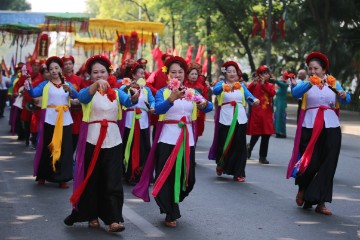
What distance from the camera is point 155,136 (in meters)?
8.34

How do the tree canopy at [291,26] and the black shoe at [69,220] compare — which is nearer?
the black shoe at [69,220]

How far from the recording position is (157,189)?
792 cm

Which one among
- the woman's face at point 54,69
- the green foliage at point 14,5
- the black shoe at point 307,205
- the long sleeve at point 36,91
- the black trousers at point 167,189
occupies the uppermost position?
the green foliage at point 14,5

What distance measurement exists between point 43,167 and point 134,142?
51.2 inches

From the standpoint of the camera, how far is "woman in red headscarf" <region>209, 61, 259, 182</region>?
1163 cm

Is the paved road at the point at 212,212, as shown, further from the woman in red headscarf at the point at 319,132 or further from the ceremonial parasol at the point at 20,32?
the ceremonial parasol at the point at 20,32

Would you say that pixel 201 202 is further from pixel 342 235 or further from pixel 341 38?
pixel 341 38

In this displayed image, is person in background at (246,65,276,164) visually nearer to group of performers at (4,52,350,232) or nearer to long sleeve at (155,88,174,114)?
group of performers at (4,52,350,232)

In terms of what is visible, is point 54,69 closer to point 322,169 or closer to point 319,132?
point 319,132

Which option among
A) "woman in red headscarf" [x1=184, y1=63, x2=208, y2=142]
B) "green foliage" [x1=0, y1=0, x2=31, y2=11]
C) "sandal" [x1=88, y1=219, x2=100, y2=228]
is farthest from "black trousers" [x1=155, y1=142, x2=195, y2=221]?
"green foliage" [x1=0, y1=0, x2=31, y2=11]

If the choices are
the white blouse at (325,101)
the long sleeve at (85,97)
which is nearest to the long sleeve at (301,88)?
the white blouse at (325,101)

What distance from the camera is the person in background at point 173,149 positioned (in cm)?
795

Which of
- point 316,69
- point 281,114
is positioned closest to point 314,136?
point 316,69

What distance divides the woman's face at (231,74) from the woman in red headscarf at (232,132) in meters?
0.09
